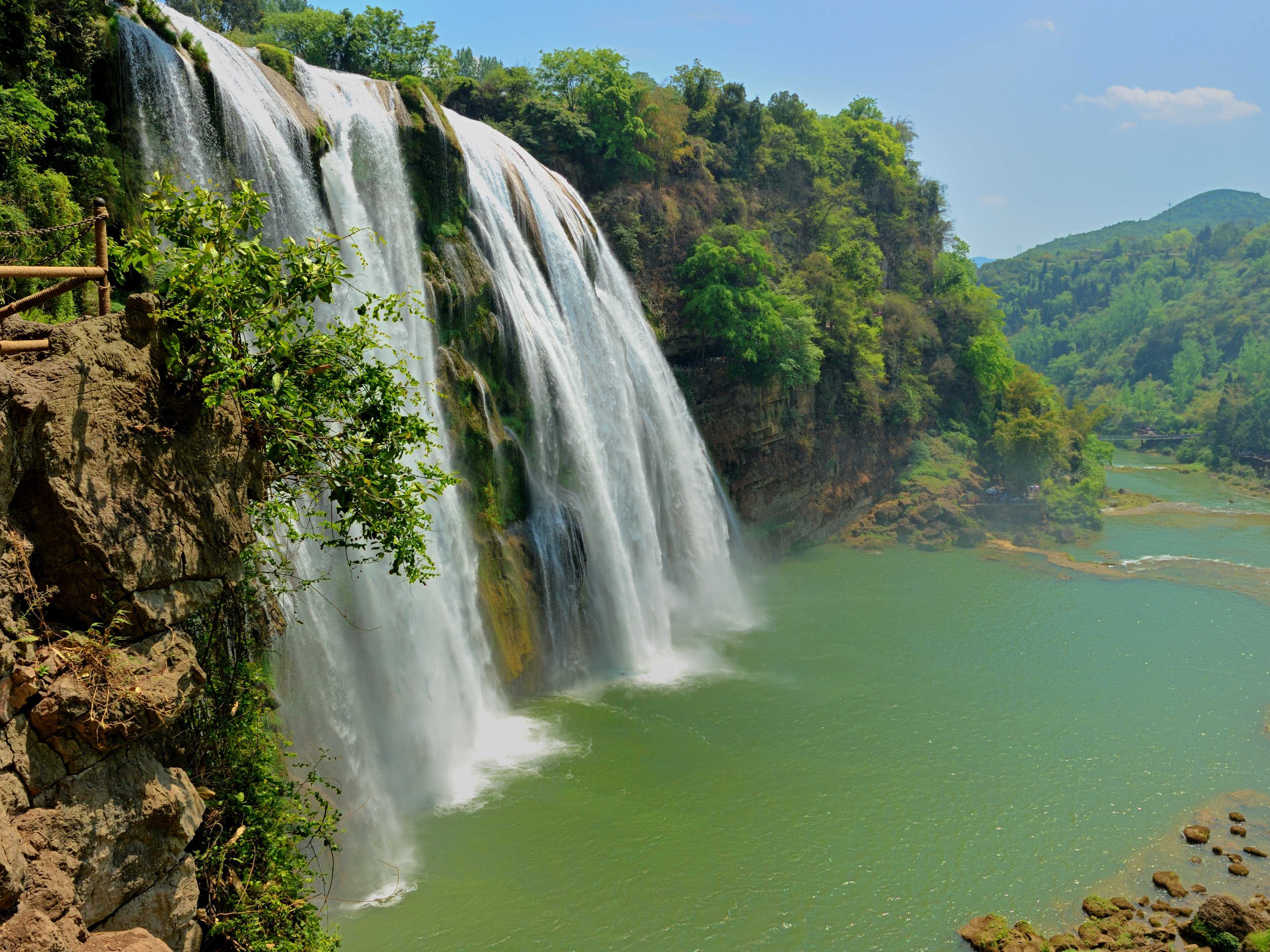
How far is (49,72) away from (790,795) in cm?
1422

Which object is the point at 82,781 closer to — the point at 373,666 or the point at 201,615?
the point at 201,615

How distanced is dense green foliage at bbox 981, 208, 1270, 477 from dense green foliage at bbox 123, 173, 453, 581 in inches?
1973

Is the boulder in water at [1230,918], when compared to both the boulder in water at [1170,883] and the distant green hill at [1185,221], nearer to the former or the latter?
the boulder in water at [1170,883]

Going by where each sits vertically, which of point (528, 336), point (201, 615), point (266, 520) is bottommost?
point (201, 615)

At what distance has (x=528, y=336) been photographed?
57.4 feet

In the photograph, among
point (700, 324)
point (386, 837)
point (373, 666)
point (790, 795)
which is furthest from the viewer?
point (700, 324)

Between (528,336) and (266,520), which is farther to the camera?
(528,336)

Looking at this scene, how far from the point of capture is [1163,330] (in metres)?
86.9

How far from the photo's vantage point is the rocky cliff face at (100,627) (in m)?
5.64

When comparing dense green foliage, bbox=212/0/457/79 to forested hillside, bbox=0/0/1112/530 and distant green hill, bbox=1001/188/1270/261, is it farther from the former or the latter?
distant green hill, bbox=1001/188/1270/261

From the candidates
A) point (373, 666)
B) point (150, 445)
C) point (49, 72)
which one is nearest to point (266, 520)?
point (150, 445)

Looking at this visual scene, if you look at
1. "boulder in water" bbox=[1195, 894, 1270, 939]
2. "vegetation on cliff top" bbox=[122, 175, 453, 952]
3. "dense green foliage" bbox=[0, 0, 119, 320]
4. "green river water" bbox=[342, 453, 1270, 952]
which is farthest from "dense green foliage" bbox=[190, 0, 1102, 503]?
"boulder in water" bbox=[1195, 894, 1270, 939]

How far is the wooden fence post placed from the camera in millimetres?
6848

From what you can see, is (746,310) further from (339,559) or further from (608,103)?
(339,559)
